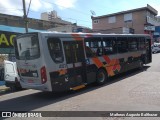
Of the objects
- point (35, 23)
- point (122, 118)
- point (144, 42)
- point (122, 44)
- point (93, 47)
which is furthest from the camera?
point (35, 23)

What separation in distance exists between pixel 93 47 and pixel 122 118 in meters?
5.99

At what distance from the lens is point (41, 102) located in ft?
30.8

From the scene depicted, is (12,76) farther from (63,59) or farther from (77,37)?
(77,37)

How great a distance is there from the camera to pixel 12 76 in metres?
12.2

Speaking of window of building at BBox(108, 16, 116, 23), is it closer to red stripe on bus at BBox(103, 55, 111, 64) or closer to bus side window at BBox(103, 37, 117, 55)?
bus side window at BBox(103, 37, 117, 55)

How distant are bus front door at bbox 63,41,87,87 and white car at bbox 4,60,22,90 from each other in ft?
9.82

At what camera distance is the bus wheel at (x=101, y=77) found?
40.3ft

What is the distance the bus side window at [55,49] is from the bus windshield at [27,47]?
20.1 inches

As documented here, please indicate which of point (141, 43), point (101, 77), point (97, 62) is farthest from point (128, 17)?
point (97, 62)

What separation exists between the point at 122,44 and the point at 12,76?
6780 millimetres

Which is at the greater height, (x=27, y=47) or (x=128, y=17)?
(x=128, y=17)

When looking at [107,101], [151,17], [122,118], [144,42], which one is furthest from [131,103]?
[151,17]

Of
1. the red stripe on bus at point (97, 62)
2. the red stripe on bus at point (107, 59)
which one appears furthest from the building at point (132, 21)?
the red stripe on bus at point (97, 62)

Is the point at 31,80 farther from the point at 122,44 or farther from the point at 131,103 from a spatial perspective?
the point at 122,44
